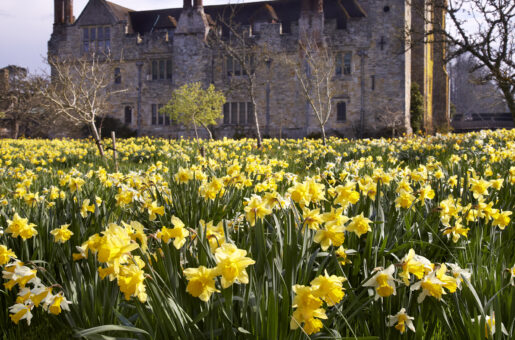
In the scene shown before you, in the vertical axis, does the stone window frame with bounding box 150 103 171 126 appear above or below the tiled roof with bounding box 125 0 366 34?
below

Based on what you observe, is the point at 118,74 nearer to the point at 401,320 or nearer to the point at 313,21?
→ the point at 313,21

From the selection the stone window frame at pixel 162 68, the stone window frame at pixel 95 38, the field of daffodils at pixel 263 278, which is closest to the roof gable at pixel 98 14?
the stone window frame at pixel 95 38

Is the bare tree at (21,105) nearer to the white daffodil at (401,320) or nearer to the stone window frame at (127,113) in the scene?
the stone window frame at (127,113)

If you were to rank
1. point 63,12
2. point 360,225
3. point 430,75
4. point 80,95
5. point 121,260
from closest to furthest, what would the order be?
point 121,260
point 360,225
point 80,95
point 430,75
point 63,12

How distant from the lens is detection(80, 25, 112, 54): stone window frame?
33.8 meters

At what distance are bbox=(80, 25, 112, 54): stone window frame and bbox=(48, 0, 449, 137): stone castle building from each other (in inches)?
2.7

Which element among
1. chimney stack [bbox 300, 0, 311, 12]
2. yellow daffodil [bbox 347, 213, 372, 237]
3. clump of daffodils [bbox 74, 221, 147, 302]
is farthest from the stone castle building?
clump of daffodils [bbox 74, 221, 147, 302]

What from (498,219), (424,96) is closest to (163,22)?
(424,96)

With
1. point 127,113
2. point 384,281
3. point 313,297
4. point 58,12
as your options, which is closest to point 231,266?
point 313,297

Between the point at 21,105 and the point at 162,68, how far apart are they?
9.62 meters

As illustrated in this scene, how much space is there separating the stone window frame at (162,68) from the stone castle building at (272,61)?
0.07 meters

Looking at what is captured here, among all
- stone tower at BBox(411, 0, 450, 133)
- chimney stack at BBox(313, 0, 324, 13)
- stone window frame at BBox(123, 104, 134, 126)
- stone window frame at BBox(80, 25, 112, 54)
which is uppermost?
chimney stack at BBox(313, 0, 324, 13)

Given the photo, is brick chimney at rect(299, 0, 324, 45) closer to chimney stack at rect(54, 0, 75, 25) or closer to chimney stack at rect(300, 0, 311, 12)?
chimney stack at rect(300, 0, 311, 12)

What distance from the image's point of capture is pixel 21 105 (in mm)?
32312
